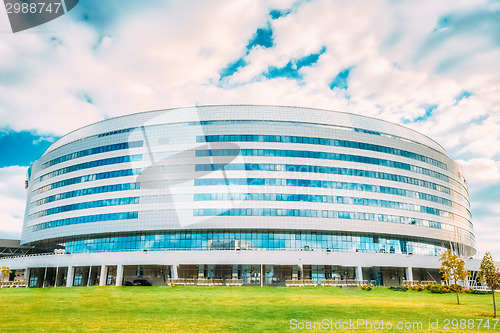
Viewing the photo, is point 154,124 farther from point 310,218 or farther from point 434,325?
point 434,325

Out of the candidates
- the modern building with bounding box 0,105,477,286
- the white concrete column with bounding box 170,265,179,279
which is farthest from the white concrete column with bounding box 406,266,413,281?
the white concrete column with bounding box 170,265,179,279

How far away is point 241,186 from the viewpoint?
67.4 m

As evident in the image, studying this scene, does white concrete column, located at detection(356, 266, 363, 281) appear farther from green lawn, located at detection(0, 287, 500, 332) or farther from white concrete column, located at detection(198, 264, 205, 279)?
green lawn, located at detection(0, 287, 500, 332)

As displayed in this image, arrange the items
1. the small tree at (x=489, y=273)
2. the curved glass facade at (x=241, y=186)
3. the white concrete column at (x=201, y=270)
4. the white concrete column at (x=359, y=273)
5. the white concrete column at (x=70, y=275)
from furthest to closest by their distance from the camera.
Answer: the white concrete column at (x=70, y=275), the curved glass facade at (x=241, y=186), the white concrete column at (x=359, y=273), the white concrete column at (x=201, y=270), the small tree at (x=489, y=273)

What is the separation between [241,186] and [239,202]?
2916 millimetres

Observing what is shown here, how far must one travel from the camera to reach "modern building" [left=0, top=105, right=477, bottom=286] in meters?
66.6

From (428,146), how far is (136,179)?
2530 inches

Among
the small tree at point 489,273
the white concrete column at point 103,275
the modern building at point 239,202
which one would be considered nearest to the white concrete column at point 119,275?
the modern building at point 239,202

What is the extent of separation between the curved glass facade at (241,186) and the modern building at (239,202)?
8.3 inches

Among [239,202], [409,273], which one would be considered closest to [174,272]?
[239,202]

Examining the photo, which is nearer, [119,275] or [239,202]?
[119,275]

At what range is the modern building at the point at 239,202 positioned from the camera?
218ft

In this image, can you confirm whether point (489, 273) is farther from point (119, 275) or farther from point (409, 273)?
point (119, 275)

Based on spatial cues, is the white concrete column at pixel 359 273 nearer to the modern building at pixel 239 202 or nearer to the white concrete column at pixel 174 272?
the modern building at pixel 239 202
